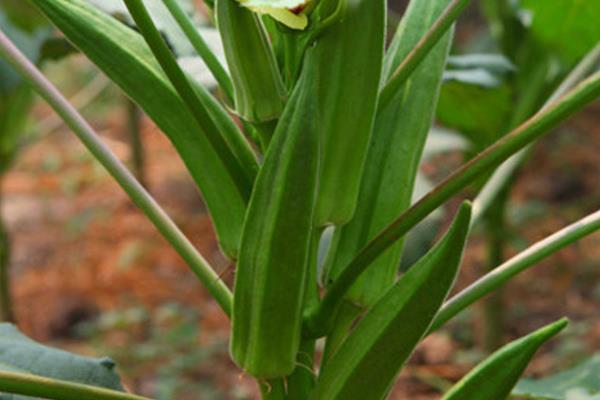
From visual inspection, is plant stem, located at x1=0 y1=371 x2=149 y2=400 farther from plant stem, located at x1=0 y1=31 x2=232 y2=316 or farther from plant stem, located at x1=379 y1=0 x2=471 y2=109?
plant stem, located at x1=379 y1=0 x2=471 y2=109

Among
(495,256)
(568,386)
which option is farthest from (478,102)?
(568,386)

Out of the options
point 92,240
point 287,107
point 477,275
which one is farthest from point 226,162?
point 92,240

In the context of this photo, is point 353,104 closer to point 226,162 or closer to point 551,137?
point 226,162

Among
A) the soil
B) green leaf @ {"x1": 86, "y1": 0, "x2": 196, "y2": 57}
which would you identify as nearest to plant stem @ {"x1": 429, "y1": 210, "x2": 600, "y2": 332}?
green leaf @ {"x1": 86, "y1": 0, "x2": 196, "y2": 57}

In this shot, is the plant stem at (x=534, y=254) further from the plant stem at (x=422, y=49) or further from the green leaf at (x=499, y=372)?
the plant stem at (x=422, y=49)

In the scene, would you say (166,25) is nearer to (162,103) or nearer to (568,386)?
(162,103)
